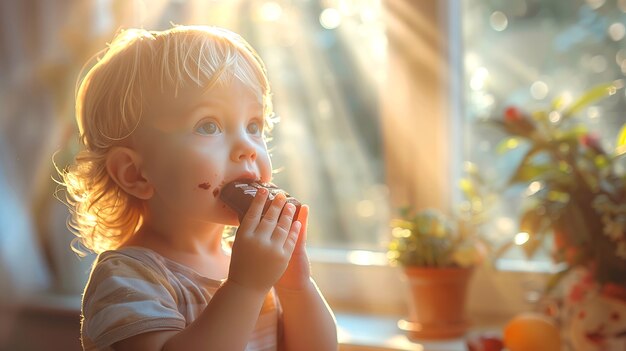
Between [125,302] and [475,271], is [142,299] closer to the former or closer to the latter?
[125,302]

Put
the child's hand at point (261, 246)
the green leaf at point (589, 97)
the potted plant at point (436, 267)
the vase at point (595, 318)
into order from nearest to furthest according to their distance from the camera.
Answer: the child's hand at point (261, 246) → the vase at point (595, 318) → the green leaf at point (589, 97) → the potted plant at point (436, 267)

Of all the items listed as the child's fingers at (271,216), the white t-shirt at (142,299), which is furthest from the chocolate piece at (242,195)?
the white t-shirt at (142,299)

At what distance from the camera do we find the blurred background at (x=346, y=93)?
5.40 ft

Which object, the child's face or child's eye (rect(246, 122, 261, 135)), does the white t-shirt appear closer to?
the child's face

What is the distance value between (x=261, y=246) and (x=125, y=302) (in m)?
0.16

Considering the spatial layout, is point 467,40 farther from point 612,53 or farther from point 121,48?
point 121,48

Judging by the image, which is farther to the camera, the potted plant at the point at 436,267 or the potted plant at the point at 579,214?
the potted plant at the point at 436,267

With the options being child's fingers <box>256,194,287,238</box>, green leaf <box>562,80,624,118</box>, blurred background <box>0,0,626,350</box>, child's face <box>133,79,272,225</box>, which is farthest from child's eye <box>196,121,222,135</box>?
green leaf <box>562,80,624,118</box>

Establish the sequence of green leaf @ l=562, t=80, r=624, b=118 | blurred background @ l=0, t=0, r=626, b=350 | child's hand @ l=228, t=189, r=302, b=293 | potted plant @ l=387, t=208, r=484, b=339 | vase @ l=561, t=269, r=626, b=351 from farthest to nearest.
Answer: blurred background @ l=0, t=0, r=626, b=350 < potted plant @ l=387, t=208, r=484, b=339 < green leaf @ l=562, t=80, r=624, b=118 < vase @ l=561, t=269, r=626, b=351 < child's hand @ l=228, t=189, r=302, b=293

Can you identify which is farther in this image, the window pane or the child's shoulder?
the window pane

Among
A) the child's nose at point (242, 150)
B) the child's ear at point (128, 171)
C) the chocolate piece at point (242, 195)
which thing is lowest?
the chocolate piece at point (242, 195)

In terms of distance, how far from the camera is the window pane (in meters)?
1.59

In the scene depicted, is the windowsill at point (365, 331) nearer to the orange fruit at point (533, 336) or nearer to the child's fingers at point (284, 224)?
the orange fruit at point (533, 336)

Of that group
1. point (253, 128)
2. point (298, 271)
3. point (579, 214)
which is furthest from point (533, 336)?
point (253, 128)
